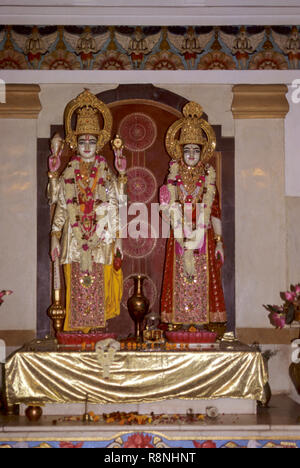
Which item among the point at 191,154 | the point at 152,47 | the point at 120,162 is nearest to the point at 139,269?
the point at 120,162

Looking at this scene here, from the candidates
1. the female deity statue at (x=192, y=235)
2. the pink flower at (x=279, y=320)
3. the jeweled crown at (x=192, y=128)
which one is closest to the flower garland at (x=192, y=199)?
the female deity statue at (x=192, y=235)

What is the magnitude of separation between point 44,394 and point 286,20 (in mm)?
4505

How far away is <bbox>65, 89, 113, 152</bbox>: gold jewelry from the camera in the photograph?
19.2 ft

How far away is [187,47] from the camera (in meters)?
6.55

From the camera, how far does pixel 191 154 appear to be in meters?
5.92

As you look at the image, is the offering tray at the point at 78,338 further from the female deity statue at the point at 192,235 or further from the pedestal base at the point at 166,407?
the female deity statue at the point at 192,235

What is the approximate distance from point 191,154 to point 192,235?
77cm

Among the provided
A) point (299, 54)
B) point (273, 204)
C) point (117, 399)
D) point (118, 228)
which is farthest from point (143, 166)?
point (117, 399)

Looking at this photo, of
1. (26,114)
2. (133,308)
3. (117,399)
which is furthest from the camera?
(26,114)

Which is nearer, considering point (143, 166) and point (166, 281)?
point (166, 281)

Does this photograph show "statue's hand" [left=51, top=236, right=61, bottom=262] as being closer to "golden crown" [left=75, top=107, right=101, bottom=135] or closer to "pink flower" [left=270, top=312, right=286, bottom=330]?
"golden crown" [left=75, top=107, right=101, bottom=135]

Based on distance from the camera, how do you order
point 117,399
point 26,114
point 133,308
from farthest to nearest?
point 26,114
point 133,308
point 117,399

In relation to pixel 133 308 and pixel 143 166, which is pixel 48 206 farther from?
pixel 133 308

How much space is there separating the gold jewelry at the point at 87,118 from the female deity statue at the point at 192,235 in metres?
0.65
